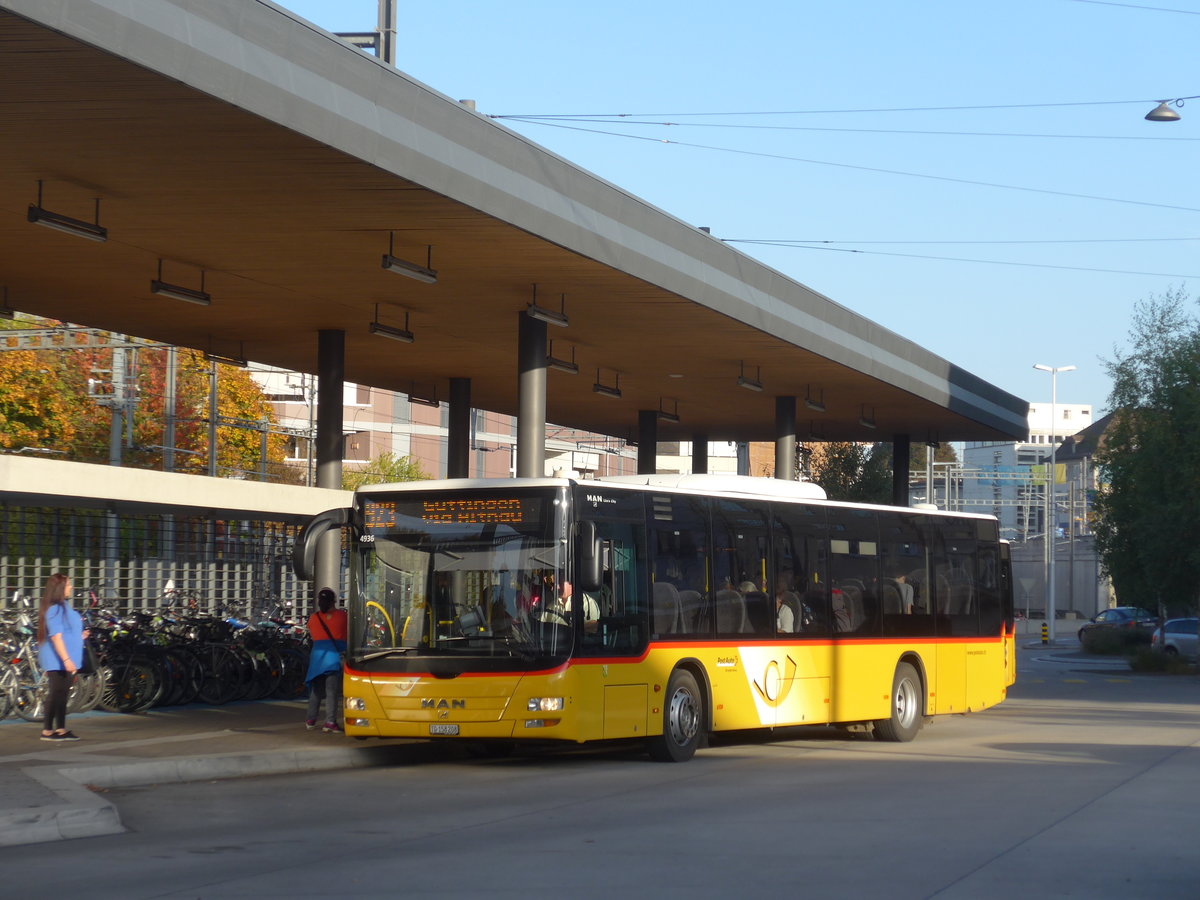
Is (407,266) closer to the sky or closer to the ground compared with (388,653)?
closer to the sky

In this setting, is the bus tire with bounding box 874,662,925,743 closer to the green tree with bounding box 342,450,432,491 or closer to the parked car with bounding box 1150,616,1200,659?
the parked car with bounding box 1150,616,1200,659

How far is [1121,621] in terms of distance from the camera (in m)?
61.3

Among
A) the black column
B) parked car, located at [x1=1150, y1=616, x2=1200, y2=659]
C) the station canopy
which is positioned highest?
the station canopy

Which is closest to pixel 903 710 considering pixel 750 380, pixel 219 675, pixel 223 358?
pixel 750 380

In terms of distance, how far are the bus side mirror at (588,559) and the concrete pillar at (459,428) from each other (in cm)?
1315

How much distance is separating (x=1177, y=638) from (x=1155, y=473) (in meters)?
10.8

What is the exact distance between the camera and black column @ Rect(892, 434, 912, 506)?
120 ft

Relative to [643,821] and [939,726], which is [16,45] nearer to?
[643,821]

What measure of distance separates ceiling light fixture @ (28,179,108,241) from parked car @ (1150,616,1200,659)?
36.4 meters

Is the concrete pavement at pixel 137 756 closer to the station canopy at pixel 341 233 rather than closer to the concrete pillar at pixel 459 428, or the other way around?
the station canopy at pixel 341 233

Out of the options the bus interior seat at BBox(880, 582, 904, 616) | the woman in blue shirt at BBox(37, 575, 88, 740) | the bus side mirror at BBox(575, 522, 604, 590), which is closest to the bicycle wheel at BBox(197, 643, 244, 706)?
the woman in blue shirt at BBox(37, 575, 88, 740)

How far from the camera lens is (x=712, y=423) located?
37094 mm

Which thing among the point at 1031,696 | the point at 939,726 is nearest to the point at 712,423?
the point at 1031,696

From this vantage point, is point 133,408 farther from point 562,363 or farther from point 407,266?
point 407,266
